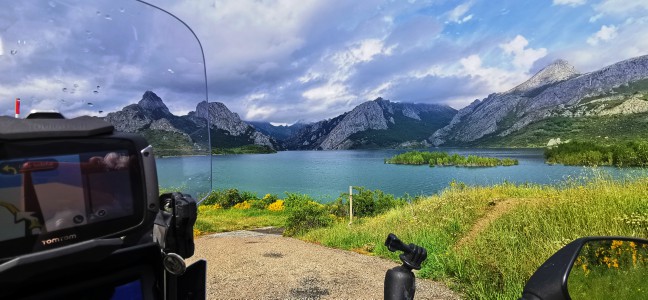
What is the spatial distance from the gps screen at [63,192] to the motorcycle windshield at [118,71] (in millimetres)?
457

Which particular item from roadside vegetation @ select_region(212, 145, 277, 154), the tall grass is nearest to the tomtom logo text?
roadside vegetation @ select_region(212, 145, 277, 154)

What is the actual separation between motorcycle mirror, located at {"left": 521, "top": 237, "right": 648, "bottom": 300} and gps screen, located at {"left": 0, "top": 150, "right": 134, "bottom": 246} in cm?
144

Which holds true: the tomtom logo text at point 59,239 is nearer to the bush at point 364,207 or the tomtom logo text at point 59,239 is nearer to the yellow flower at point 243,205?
the bush at point 364,207

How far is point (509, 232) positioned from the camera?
6.92 m

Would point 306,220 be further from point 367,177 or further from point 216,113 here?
point 367,177

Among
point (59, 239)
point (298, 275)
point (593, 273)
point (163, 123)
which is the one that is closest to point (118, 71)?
point (163, 123)

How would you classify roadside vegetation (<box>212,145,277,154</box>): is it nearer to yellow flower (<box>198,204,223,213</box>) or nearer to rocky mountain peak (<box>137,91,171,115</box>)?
rocky mountain peak (<box>137,91,171,115</box>)

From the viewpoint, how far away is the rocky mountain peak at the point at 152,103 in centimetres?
213

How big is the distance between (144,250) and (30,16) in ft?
3.89

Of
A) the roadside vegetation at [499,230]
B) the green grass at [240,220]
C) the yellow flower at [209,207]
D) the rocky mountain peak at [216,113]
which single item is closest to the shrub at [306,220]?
the roadside vegetation at [499,230]

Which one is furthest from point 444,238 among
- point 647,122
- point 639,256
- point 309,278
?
point 647,122

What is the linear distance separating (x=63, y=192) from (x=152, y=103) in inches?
39.6

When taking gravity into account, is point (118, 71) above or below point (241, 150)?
above

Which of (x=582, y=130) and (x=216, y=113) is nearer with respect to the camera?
(x=216, y=113)
